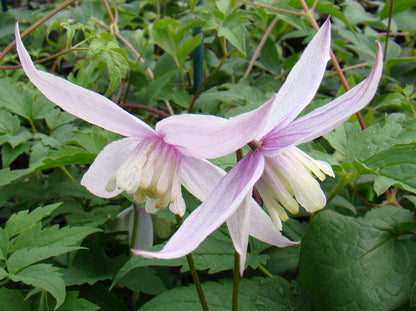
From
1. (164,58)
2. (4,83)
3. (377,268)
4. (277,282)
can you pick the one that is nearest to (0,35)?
(4,83)

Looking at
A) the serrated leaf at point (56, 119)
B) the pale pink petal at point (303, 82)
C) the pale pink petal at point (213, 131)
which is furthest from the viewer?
the serrated leaf at point (56, 119)

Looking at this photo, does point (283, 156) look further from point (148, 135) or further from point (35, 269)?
point (35, 269)

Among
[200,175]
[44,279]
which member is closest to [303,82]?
[200,175]

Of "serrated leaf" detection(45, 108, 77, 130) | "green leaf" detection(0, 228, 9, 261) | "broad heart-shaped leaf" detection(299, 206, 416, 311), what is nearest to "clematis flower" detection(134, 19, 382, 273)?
"broad heart-shaped leaf" detection(299, 206, 416, 311)

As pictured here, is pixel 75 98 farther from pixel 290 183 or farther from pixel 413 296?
pixel 413 296

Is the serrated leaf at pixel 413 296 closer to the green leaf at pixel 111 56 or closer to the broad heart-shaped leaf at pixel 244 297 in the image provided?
the broad heart-shaped leaf at pixel 244 297

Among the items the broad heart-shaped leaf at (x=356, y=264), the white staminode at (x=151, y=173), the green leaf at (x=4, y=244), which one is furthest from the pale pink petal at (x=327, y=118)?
the green leaf at (x=4, y=244)
